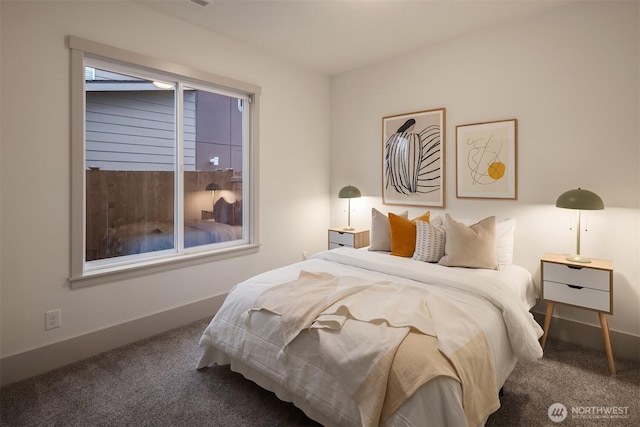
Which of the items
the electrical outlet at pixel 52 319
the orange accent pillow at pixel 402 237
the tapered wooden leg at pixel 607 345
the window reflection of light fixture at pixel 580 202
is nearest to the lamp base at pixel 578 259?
the window reflection of light fixture at pixel 580 202

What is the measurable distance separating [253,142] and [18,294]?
2.26 meters

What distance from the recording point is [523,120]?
9.57 ft

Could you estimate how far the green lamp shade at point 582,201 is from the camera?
231 cm

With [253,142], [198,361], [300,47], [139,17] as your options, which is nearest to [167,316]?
[198,361]

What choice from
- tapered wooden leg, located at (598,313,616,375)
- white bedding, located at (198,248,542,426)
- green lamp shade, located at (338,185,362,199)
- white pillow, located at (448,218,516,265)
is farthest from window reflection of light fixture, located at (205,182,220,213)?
tapered wooden leg, located at (598,313,616,375)

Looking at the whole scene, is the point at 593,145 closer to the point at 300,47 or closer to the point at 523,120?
the point at 523,120

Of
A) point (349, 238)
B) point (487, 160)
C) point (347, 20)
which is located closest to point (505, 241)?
point (487, 160)

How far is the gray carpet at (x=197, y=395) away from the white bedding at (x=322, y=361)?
14 cm

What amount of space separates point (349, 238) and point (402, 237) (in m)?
0.94

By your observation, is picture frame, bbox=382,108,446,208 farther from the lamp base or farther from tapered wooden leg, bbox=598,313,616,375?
tapered wooden leg, bbox=598,313,616,375

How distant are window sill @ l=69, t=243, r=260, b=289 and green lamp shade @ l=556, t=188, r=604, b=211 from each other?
9.11 feet

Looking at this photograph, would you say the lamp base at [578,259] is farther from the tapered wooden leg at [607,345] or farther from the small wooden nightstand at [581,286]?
the tapered wooden leg at [607,345]

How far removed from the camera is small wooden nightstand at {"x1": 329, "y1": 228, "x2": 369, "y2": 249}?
152 inches

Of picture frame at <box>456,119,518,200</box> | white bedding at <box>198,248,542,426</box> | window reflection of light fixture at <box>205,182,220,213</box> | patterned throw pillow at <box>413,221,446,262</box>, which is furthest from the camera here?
window reflection of light fixture at <box>205,182,220,213</box>
